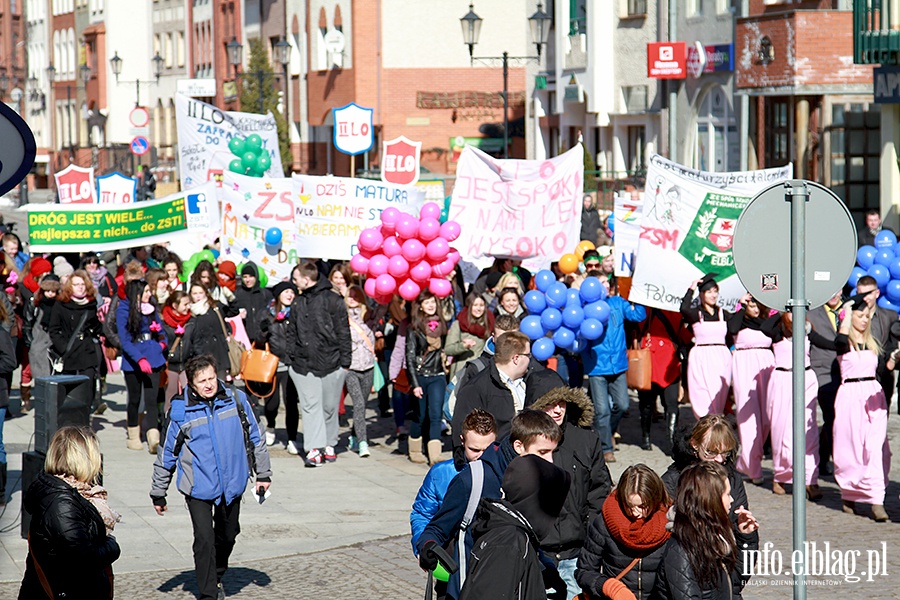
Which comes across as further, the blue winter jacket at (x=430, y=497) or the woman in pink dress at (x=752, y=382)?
the woman in pink dress at (x=752, y=382)

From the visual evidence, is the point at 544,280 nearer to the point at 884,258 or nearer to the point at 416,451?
the point at 416,451

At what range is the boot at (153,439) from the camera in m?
14.1

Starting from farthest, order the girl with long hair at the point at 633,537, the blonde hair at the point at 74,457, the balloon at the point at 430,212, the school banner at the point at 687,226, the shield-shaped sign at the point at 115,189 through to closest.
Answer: the shield-shaped sign at the point at 115,189 < the balloon at the point at 430,212 < the school banner at the point at 687,226 < the blonde hair at the point at 74,457 < the girl with long hair at the point at 633,537

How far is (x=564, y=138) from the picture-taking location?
4200 cm

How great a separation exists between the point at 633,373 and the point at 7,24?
9707cm

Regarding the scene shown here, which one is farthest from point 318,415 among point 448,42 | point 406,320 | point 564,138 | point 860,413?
point 448,42

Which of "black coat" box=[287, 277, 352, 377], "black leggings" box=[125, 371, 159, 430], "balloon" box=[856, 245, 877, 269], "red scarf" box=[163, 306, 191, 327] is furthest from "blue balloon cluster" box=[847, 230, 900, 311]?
"black leggings" box=[125, 371, 159, 430]

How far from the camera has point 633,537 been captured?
647cm

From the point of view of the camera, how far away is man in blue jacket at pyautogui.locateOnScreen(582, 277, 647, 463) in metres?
13.6

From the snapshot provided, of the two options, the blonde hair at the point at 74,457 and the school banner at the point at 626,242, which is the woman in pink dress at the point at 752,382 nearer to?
the school banner at the point at 626,242

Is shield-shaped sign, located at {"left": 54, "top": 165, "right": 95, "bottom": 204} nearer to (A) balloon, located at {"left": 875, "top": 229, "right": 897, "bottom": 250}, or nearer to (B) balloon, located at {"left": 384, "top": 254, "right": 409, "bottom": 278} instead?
(B) balloon, located at {"left": 384, "top": 254, "right": 409, "bottom": 278}

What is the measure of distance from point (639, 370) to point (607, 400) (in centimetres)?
43

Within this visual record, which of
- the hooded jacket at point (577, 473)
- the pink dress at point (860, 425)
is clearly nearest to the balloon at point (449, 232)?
the pink dress at point (860, 425)

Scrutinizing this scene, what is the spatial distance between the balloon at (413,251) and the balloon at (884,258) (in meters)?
4.29
